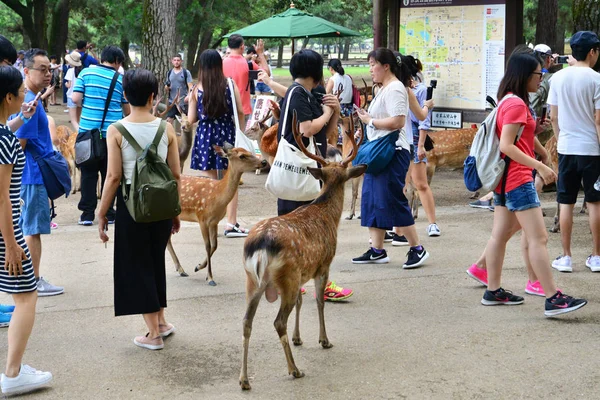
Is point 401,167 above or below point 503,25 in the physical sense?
below

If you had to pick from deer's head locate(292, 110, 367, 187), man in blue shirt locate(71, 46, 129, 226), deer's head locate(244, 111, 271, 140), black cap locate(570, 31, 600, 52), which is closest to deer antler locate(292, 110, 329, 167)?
deer's head locate(292, 110, 367, 187)

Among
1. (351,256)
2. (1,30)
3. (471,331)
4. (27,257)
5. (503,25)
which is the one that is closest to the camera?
(27,257)

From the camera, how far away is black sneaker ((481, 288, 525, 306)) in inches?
247

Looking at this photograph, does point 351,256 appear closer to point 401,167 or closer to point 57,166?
point 401,167

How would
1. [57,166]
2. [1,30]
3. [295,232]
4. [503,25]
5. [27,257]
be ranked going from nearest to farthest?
1. [27,257]
2. [295,232]
3. [57,166]
4. [503,25]
5. [1,30]

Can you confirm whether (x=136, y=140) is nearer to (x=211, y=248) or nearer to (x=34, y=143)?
(x=34, y=143)

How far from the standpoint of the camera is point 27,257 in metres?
4.49

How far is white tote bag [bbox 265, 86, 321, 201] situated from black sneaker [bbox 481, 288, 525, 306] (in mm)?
1600

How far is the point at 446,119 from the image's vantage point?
11.8m

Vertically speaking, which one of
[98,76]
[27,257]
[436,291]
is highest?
[98,76]

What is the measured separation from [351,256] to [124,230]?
3338 mm

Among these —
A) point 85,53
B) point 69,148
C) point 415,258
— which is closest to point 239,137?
point 415,258

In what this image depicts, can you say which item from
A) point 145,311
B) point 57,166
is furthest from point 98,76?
point 145,311

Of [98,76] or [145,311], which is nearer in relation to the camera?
[145,311]
